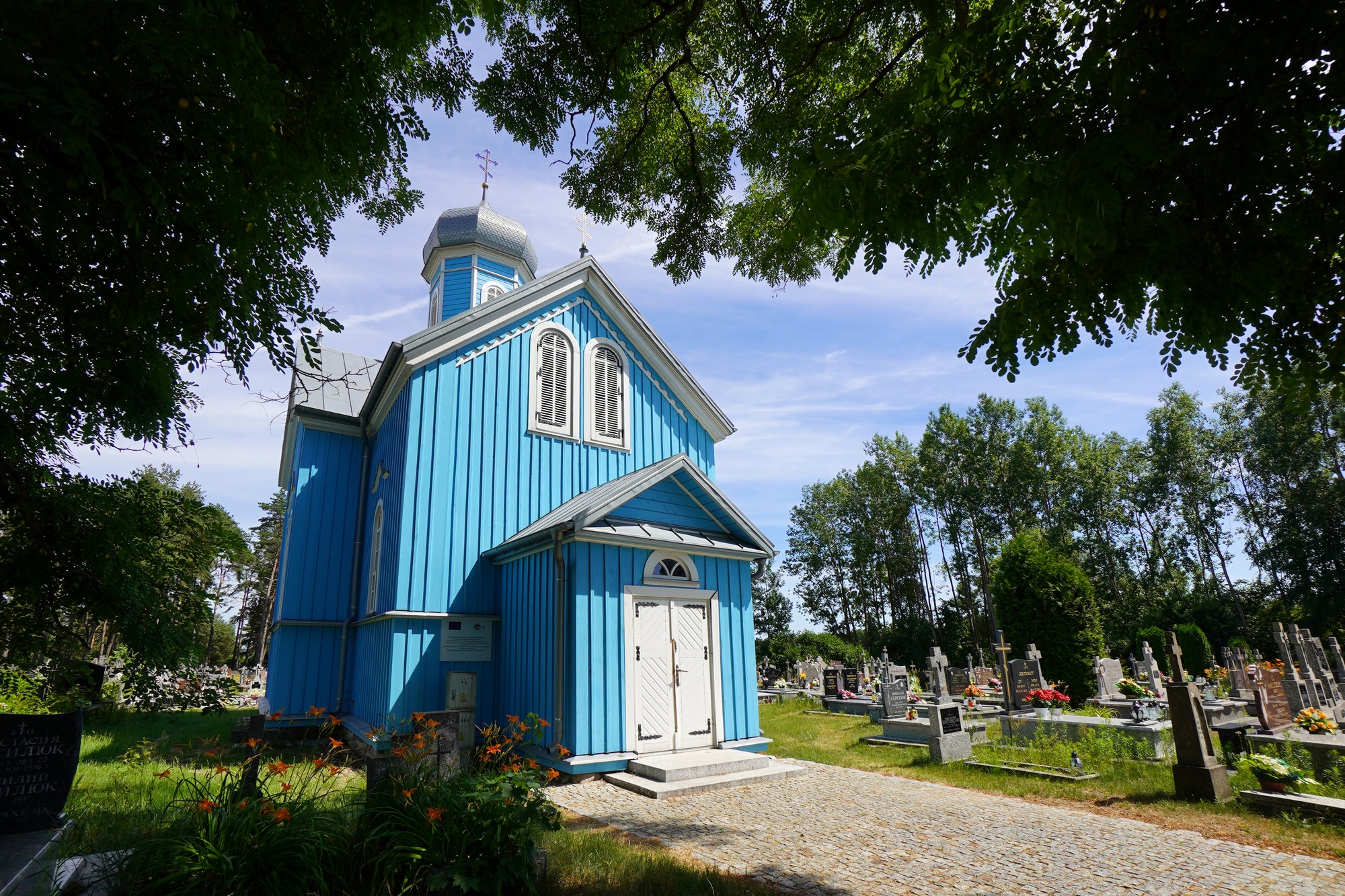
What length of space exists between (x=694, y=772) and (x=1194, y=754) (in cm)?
583

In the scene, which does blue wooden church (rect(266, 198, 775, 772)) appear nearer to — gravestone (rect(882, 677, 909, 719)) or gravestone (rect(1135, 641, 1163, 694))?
gravestone (rect(882, 677, 909, 719))

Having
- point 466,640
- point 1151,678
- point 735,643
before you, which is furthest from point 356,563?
point 1151,678

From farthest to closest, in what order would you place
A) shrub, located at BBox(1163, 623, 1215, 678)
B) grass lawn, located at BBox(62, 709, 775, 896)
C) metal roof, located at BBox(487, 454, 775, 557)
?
shrub, located at BBox(1163, 623, 1215, 678)
metal roof, located at BBox(487, 454, 775, 557)
grass lawn, located at BBox(62, 709, 775, 896)

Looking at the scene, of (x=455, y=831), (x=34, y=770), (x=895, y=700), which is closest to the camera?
(x=455, y=831)

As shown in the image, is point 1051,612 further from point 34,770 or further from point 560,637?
point 34,770

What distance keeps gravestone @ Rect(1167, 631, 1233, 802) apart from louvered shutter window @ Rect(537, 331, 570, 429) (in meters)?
9.81

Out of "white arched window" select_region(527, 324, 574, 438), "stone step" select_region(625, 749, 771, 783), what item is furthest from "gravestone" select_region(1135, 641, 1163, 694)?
"white arched window" select_region(527, 324, 574, 438)

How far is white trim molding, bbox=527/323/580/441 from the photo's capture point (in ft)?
39.7

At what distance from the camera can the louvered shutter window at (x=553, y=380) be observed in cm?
1233

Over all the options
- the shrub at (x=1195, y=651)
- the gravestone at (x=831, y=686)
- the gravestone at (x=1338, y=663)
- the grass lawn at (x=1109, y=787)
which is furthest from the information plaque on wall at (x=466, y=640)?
the shrub at (x=1195, y=651)

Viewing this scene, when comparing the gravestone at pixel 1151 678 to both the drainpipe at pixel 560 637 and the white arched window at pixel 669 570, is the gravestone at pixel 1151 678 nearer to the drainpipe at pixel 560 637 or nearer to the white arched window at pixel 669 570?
the white arched window at pixel 669 570

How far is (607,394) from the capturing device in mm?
13086

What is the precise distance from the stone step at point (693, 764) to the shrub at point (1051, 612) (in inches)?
453

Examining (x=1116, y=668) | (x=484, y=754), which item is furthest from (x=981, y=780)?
(x=1116, y=668)
